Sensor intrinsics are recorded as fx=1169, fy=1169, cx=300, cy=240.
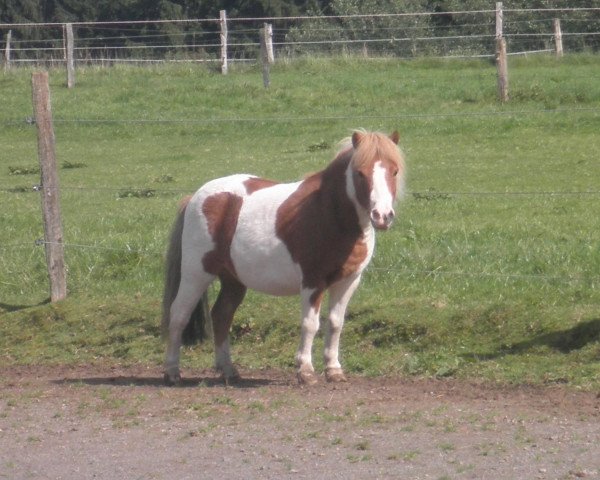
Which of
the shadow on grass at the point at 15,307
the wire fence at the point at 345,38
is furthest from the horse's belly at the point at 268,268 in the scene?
the wire fence at the point at 345,38

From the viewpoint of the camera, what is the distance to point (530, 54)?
31.0 m

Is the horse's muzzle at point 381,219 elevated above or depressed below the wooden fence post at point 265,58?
below

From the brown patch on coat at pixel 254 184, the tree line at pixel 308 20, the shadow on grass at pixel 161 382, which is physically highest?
the tree line at pixel 308 20

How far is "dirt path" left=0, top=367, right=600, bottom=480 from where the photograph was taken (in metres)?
5.92

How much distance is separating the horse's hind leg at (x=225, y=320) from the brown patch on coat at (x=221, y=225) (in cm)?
29

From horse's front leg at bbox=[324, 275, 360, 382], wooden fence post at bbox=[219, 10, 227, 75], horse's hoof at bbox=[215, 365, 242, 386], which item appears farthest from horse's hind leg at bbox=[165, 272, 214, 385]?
wooden fence post at bbox=[219, 10, 227, 75]

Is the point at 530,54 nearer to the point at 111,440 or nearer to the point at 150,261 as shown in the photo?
the point at 150,261

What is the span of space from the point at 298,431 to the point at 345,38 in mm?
35714

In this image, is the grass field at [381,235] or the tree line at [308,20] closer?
the grass field at [381,235]

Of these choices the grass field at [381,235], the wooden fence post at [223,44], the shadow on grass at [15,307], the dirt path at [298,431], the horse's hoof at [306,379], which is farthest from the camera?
the wooden fence post at [223,44]

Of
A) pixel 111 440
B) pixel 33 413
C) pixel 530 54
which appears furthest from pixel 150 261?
pixel 530 54

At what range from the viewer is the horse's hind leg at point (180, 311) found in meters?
8.54

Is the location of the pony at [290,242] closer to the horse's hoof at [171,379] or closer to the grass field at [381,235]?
the horse's hoof at [171,379]

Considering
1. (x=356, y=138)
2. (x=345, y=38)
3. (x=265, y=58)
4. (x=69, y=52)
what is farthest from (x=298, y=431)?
(x=345, y=38)
